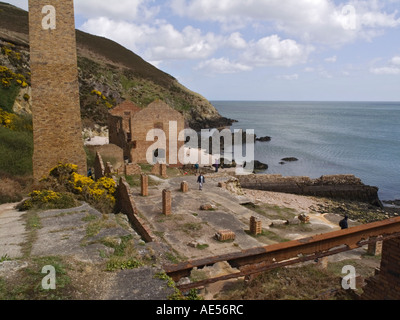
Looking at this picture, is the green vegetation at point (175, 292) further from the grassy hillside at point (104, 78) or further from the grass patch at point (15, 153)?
the grassy hillside at point (104, 78)

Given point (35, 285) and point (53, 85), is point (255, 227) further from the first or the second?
point (53, 85)

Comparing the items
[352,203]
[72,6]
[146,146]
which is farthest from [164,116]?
[352,203]

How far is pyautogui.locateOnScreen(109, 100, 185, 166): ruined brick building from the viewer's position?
28828 mm

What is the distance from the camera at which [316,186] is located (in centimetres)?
3416

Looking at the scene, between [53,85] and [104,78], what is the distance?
49754 mm

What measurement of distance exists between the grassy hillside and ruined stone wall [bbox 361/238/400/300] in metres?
31.2

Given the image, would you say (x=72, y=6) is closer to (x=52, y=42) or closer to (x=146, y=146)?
(x=52, y=42)

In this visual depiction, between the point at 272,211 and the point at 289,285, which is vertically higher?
the point at 289,285

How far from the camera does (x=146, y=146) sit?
96.7ft

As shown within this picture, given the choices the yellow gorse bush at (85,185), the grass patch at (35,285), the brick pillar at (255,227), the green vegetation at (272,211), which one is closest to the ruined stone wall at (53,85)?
the yellow gorse bush at (85,185)

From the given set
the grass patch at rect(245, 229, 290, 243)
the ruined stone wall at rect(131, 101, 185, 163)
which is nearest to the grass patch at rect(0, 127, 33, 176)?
the ruined stone wall at rect(131, 101, 185, 163)

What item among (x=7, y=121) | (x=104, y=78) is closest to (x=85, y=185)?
(x=7, y=121)

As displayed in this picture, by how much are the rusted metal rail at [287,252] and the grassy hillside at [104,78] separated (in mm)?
30167

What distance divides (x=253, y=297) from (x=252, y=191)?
26.1m
